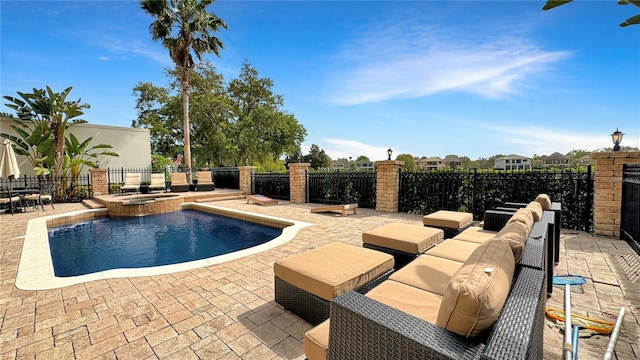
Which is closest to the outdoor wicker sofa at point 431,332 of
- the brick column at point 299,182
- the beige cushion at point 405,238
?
the beige cushion at point 405,238

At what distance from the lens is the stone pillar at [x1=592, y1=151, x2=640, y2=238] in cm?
506

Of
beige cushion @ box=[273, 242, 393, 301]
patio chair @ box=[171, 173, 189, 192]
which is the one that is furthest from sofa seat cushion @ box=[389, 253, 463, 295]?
patio chair @ box=[171, 173, 189, 192]

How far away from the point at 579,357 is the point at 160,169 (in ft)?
72.0

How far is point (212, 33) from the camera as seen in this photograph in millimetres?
15281

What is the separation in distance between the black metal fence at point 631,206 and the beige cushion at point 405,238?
138 inches

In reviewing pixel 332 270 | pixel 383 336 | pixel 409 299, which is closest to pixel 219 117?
pixel 332 270

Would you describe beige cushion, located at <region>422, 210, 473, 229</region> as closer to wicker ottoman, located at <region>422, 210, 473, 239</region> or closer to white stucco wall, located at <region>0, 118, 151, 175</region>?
wicker ottoman, located at <region>422, 210, 473, 239</region>

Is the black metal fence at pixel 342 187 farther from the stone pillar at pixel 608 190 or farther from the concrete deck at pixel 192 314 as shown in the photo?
the concrete deck at pixel 192 314

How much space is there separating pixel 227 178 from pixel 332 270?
50.4ft

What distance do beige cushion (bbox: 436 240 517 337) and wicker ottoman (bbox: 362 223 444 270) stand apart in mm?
1919

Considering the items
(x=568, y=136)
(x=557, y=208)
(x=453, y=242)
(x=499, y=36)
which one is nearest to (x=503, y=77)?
(x=499, y=36)

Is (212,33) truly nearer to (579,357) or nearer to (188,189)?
(188,189)

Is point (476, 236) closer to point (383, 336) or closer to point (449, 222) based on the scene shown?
point (449, 222)

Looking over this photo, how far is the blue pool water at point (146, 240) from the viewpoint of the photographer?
502 cm
